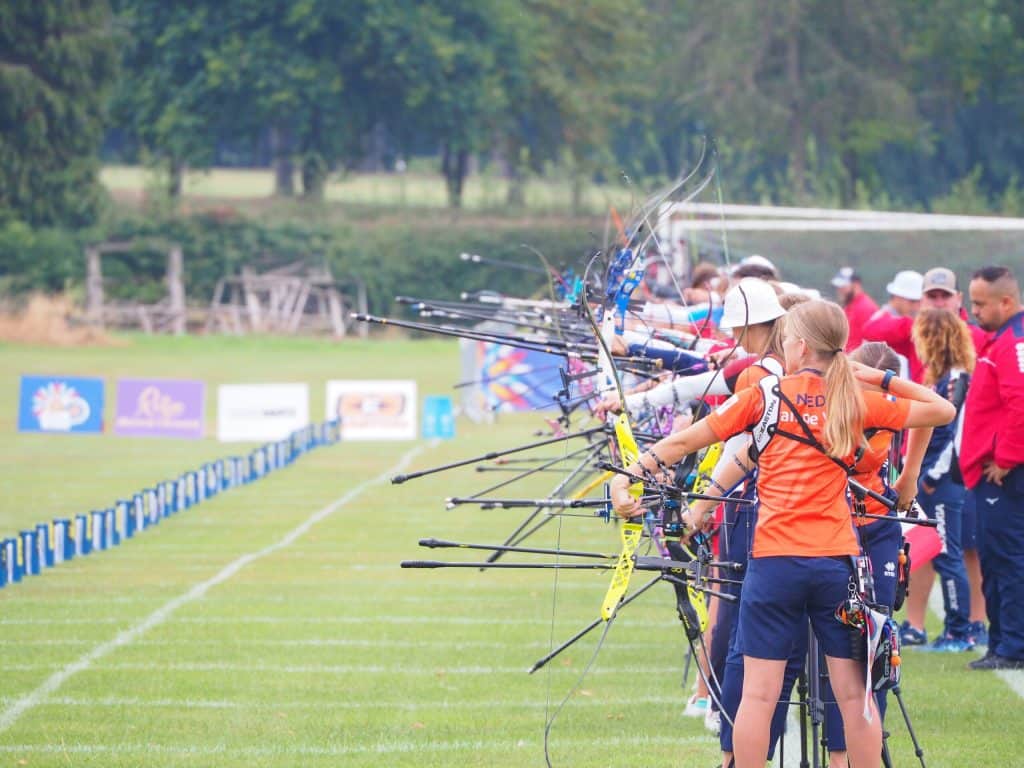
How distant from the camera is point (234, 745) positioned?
7.96 meters

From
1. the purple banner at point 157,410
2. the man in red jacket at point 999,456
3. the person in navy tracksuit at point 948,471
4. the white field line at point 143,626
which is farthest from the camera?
the purple banner at point 157,410

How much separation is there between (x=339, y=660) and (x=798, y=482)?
4.78 meters

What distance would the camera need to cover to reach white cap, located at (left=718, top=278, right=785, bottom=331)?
6598mm

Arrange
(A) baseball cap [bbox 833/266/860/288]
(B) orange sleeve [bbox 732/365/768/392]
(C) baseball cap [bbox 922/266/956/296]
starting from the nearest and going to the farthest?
(B) orange sleeve [bbox 732/365/768/392], (C) baseball cap [bbox 922/266/956/296], (A) baseball cap [bbox 833/266/860/288]

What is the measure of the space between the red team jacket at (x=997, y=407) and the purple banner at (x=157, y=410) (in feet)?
57.1

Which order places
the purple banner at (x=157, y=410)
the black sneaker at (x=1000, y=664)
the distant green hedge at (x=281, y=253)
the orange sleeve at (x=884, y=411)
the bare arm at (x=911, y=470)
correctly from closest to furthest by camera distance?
the orange sleeve at (x=884, y=411) → the bare arm at (x=911, y=470) → the black sneaker at (x=1000, y=664) → the purple banner at (x=157, y=410) → the distant green hedge at (x=281, y=253)

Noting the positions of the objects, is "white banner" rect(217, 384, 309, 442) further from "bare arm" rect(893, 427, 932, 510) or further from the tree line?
the tree line

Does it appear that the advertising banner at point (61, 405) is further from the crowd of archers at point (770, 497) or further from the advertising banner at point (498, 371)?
the crowd of archers at point (770, 497)

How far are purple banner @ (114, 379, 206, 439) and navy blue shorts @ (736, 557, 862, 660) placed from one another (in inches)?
797

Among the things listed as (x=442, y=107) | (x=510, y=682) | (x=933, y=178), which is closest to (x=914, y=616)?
(x=510, y=682)

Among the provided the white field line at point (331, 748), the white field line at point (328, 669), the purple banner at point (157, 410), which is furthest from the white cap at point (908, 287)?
the purple banner at point (157, 410)

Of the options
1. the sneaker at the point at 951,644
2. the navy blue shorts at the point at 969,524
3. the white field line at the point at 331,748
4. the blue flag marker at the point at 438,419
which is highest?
the navy blue shorts at the point at 969,524

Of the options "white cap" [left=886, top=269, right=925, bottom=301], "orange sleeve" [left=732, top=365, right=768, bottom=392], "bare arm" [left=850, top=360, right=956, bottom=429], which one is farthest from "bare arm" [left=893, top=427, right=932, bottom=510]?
"white cap" [left=886, top=269, right=925, bottom=301]

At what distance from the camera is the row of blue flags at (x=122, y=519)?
13.3 m
